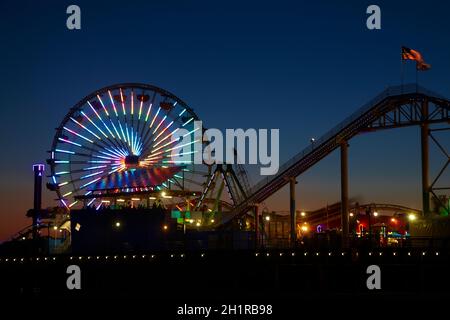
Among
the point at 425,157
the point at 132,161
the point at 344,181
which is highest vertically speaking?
the point at 132,161

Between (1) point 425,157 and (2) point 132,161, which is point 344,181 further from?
(2) point 132,161

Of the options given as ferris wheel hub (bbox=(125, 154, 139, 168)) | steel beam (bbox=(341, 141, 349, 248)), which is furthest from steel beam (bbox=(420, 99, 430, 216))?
ferris wheel hub (bbox=(125, 154, 139, 168))

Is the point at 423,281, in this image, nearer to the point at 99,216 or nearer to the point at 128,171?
the point at 99,216

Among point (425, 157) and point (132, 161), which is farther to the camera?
point (132, 161)

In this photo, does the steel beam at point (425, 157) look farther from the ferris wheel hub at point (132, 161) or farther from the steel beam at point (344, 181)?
the ferris wheel hub at point (132, 161)

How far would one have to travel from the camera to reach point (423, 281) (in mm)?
56062

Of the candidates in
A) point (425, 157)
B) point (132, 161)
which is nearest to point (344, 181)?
point (425, 157)

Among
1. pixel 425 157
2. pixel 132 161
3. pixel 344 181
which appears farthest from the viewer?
pixel 132 161

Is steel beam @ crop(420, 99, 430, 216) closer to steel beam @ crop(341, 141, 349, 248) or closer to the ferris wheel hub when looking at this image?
steel beam @ crop(341, 141, 349, 248)

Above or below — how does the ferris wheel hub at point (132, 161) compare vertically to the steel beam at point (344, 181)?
above

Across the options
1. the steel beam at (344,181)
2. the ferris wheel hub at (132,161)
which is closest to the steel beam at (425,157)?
the steel beam at (344,181)

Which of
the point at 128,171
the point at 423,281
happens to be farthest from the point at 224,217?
the point at 423,281

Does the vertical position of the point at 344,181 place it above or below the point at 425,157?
below
